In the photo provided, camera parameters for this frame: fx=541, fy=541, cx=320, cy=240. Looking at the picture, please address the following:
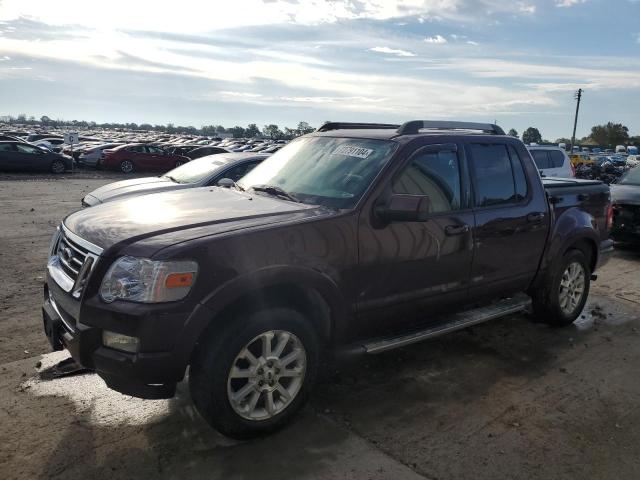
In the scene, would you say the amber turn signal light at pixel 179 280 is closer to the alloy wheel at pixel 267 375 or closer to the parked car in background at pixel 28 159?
the alloy wheel at pixel 267 375

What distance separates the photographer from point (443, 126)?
4531 mm

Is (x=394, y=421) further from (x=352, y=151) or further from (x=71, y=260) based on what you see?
(x=71, y=260)

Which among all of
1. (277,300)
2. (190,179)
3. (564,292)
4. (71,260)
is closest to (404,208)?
(277,300)

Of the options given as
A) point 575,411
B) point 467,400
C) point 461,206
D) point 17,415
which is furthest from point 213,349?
point 575,411

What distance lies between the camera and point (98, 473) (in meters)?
2.97

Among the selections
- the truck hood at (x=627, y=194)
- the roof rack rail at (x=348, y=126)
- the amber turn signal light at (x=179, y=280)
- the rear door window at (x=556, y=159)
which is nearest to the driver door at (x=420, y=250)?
the roof rack rail at (x=348, y=126)

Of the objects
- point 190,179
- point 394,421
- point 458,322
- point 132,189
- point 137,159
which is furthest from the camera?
point 137,159

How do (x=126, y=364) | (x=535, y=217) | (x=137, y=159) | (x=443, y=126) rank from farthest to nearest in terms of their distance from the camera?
(x=137, y=159) < (x=535, y=217) < (x=443, y=126) < (x=126, y=364)

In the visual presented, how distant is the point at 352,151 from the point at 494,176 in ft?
4.39

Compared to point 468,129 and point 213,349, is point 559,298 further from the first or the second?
point 213,349

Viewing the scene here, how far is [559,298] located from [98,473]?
4413mm

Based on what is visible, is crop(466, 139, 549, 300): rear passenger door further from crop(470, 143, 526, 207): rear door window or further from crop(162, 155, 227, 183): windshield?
crop(162, 155, 227, 183): windshield

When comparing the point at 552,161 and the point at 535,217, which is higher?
the point at 552,161

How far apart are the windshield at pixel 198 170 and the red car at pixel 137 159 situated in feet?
58.9
